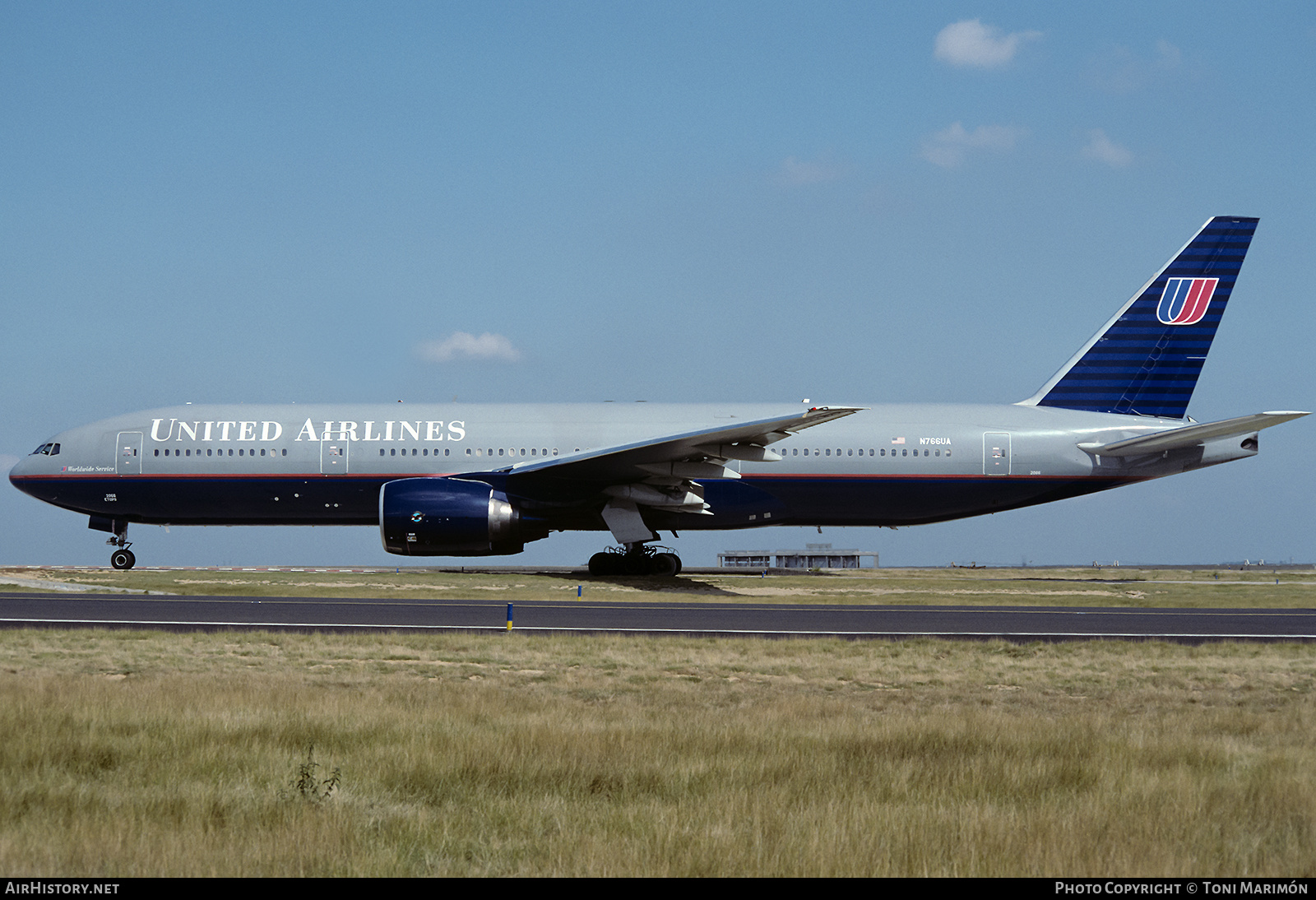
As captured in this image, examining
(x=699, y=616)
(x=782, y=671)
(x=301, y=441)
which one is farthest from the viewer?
(x=301, y=441)

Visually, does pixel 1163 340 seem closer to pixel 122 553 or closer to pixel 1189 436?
pixel 1189 436

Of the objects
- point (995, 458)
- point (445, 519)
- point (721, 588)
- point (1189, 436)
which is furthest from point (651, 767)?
point (1189, 436)

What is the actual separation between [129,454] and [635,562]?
15111 mm

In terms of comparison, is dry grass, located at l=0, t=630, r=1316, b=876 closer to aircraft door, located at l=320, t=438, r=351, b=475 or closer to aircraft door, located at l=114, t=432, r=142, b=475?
aircraft door, located at l=320, t=438, r=351, b=475

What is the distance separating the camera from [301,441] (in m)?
30.8

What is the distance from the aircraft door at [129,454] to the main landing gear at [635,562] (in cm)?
1352

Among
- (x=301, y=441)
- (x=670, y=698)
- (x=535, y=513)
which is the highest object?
(x=301, y=441)

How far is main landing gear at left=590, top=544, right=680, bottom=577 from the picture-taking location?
101 ft

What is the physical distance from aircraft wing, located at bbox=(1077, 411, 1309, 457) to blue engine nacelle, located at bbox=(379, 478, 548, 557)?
675 inches

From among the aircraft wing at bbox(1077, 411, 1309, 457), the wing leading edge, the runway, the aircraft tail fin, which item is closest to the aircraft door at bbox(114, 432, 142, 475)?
the runway

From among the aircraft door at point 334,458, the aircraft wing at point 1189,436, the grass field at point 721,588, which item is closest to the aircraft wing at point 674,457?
the grass field at point 721,588

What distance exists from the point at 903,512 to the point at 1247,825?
25.3 m

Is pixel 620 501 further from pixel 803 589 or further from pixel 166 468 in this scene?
pixel 166 468

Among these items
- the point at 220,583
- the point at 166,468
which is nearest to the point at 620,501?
the point at 220,583
